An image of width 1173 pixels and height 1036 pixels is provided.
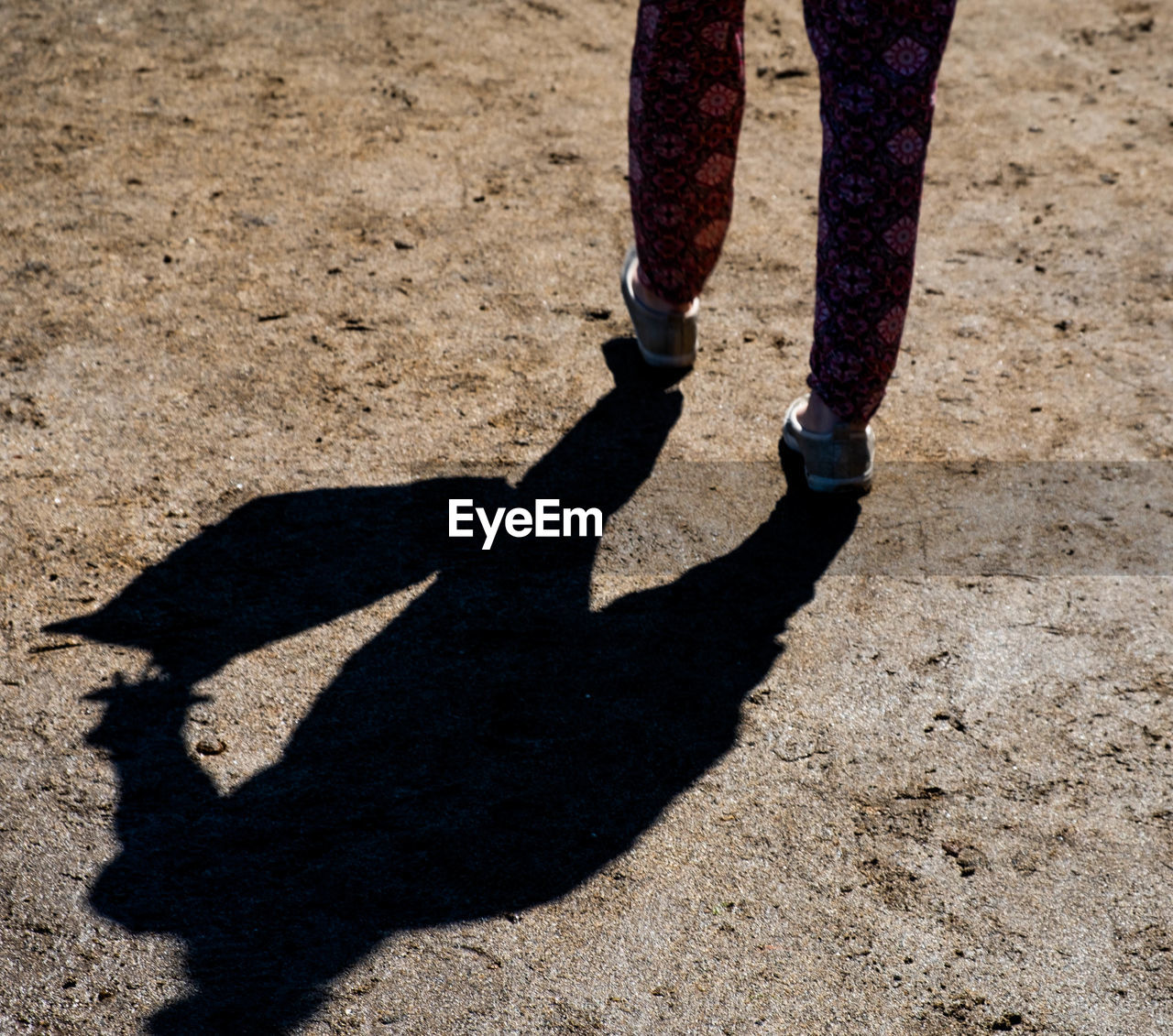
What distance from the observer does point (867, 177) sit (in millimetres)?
2348

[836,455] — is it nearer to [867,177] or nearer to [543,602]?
[867,177]

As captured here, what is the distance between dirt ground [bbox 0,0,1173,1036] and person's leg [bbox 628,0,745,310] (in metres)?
0.33

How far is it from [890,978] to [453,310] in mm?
2008

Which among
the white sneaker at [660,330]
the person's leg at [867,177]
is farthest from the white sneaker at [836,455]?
the white sneaker at [660,330]

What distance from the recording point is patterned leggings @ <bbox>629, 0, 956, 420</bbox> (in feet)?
7.38

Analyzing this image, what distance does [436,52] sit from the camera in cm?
456

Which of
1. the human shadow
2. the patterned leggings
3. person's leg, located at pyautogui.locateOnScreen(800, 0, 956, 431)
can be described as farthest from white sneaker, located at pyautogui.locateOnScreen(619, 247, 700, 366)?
person's leg, located at pyautogui.locateOnScreen(800, 0, 956, 431)

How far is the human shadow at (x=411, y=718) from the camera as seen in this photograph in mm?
1877

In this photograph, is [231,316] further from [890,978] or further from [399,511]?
[890,978]

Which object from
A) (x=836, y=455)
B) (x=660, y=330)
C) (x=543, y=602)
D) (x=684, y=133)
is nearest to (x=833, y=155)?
(x=684, y=133)

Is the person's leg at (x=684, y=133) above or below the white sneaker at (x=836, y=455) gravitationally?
above

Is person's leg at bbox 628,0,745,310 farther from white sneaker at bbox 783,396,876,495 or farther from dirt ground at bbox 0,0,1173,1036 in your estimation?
white sneaker at bbox 783,396,876,495

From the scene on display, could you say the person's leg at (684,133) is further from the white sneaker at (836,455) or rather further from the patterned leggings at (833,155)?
the white sneaker at (836,455)

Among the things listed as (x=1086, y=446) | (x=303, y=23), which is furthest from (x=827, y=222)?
(x=303, y=23)
